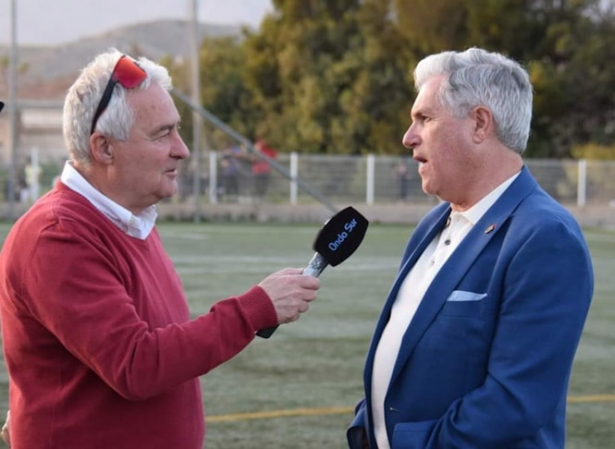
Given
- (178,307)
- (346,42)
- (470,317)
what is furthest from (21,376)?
(346,42)

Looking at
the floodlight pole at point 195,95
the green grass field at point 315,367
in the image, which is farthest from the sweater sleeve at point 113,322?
the floodlight pole at point 195,95

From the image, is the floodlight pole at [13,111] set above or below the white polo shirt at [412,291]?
below

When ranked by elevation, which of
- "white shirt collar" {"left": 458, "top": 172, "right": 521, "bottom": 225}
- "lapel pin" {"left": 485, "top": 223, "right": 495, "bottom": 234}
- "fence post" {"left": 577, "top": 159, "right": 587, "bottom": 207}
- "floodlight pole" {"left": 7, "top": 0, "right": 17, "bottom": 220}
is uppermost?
"white shirt collar" {"left": 458, "top": 172, "right": 521, "bottom": 225}

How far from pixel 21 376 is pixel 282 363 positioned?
517 cm

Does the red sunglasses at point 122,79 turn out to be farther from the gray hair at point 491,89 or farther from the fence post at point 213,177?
the fence post at point 213,177

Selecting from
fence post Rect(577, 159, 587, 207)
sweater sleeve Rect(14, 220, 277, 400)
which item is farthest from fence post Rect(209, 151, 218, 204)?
sweater sleeve Rect(14, 220, 277, 400)

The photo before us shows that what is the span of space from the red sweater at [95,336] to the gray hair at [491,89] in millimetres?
763

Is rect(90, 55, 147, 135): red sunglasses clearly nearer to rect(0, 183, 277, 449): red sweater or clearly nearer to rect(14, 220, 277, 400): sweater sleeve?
rect(0, 183, 277, 449): red sweater

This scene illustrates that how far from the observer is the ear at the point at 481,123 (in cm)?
319

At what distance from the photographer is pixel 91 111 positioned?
3064 mm

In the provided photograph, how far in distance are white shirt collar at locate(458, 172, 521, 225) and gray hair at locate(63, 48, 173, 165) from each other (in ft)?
3.10


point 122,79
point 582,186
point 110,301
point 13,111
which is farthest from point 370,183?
point 110,301

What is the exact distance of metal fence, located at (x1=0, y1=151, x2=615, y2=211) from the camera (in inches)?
969

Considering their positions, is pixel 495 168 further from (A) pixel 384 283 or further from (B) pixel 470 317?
(A) pixel 384 283
